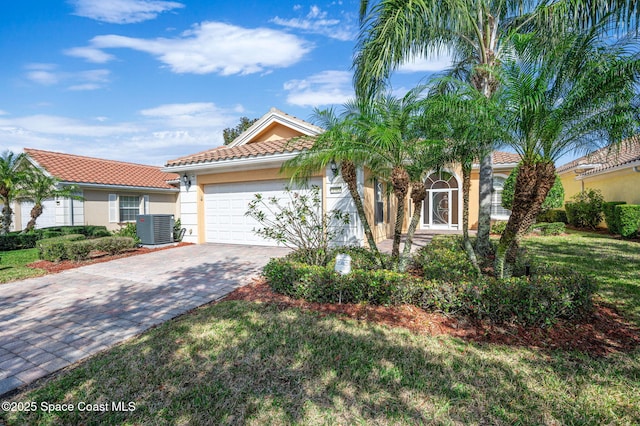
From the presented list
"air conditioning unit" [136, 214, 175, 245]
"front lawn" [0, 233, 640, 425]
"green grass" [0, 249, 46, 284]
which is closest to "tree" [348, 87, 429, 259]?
"front lawn" [0, 233, 640, 425]

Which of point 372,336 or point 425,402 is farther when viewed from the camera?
point 372,336

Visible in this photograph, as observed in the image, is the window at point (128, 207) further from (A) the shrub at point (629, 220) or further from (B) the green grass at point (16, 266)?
(A) the shrub at point (629, 220)

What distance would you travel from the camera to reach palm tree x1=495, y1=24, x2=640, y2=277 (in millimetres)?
4523

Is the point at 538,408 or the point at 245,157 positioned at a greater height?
the point at 245,157

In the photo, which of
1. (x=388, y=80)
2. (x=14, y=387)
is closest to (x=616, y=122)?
(x=388, y=80)

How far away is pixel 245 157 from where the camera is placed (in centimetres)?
1118

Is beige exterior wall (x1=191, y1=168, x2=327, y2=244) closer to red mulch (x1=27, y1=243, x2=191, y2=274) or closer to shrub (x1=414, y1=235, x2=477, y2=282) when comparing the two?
red mulch (x1=27, y1=243, x2=191, y2=274)

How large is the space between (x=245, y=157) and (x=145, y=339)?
8.04m

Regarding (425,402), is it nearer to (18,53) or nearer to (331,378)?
(331,378)

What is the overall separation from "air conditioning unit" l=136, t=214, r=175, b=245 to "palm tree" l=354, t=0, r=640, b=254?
10.7 metres

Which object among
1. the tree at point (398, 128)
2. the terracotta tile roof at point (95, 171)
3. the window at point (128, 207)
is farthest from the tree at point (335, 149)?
the window at point (128, 207)

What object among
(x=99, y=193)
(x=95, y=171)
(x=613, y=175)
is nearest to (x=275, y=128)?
(x=99, y=193)

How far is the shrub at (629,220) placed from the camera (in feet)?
40.9

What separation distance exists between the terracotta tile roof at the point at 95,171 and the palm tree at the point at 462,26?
50.1ft
